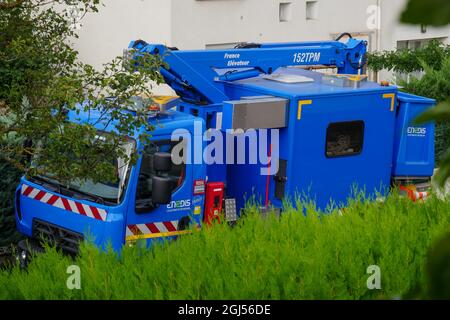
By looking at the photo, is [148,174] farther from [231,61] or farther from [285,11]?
[285,11]

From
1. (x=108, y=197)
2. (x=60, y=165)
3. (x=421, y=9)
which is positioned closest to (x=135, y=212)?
(x=108, y=197)

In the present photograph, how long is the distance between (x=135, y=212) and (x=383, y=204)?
7.83 ft

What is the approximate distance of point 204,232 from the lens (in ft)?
22.7

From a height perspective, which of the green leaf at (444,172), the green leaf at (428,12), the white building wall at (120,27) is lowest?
the green leaf at (444,172)

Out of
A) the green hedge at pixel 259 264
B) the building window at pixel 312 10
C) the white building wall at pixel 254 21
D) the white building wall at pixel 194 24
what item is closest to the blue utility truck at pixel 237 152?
the green hedge at pixel 259 264

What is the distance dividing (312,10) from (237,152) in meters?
13.8

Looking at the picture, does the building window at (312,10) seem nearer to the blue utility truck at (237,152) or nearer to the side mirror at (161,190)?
the blue utility truck at (237,152)

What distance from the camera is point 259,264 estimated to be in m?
5.96

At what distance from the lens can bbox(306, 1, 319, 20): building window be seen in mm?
22281

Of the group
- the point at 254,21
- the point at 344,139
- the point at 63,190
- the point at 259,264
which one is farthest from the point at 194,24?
the point at 259,264

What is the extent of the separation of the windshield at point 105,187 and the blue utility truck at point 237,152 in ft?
0.04

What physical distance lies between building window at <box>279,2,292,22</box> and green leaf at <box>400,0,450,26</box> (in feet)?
66.3

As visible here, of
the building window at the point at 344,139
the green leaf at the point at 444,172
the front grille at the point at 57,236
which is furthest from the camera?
the building window at the point at 344,139

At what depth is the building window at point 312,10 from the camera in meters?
22.3
